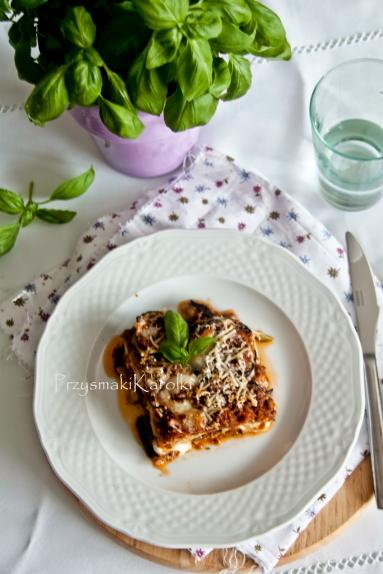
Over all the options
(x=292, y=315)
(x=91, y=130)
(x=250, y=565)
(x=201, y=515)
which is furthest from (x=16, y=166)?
(x=250, y=565)

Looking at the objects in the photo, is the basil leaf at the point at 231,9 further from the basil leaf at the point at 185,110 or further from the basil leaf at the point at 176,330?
the basil leaf at the point at 176,330

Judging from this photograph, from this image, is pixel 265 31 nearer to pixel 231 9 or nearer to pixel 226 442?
pixel 231 9

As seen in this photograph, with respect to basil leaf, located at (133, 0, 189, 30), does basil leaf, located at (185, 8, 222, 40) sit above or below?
below

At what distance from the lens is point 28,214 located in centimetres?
159

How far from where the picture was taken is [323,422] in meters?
1.39

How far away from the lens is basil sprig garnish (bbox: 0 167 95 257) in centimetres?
155

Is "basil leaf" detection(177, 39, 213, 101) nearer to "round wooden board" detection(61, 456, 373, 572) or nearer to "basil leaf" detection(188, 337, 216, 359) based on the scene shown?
"basil leaf" detection(188, 337, 216, 359)

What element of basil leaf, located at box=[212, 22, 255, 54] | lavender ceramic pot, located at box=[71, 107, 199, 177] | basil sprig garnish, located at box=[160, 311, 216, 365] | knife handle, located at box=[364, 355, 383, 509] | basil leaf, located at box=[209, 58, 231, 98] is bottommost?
knife handle, located at box=[364, 355, 383, 509]

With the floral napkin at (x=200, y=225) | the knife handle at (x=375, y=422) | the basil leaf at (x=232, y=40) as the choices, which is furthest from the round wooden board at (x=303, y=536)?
the basil leaf at (x=232, y=40)

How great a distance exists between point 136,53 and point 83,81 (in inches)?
4.6

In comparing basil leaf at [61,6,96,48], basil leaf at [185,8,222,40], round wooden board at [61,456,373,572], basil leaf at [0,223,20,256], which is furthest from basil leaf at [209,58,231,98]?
round wooden board at [61,456,373,572]

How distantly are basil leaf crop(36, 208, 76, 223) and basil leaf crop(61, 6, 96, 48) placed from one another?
20.3 inches

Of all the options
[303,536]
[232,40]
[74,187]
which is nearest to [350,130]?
[232,40]

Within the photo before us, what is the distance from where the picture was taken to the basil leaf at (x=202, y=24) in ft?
3.76
